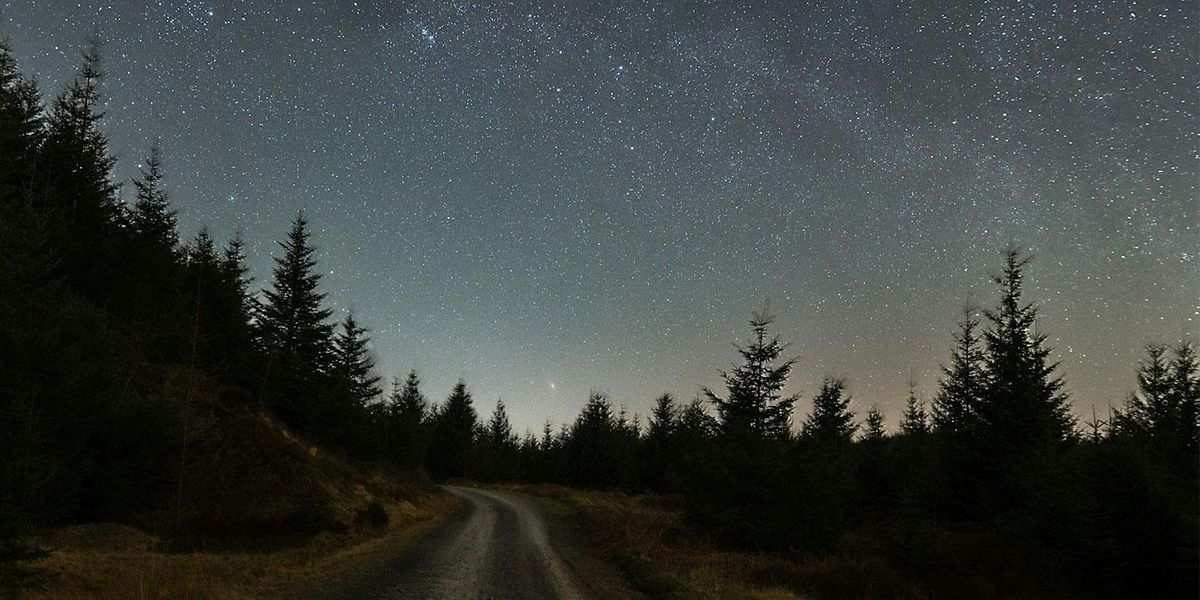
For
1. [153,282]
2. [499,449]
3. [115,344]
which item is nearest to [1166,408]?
[115,344]

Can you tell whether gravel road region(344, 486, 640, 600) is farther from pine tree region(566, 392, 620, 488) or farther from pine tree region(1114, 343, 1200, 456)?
pine tree region(566, 392, 620, 488)

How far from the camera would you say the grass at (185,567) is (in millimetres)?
10047

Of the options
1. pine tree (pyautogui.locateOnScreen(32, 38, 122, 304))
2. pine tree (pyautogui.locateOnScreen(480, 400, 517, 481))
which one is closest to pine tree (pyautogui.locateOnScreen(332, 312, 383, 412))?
pine tree (pyautogui.locateOnScreen(32, 38, 122, 304))

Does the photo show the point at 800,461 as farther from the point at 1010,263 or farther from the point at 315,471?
the point at 315,471

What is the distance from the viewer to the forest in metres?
13.3

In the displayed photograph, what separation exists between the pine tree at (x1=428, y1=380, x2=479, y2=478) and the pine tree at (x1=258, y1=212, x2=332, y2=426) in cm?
3271

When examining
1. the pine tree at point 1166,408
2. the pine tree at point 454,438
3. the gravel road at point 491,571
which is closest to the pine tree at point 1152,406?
the pine tree at point 1166,408

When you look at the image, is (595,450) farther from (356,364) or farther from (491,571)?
(491,571)

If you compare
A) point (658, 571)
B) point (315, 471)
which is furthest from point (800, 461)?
point (315, 471)

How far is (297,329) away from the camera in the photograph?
143 feet

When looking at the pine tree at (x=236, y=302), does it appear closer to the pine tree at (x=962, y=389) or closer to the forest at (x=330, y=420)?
the forest at (x=330, y=420)

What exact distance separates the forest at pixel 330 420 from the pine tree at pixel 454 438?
26.7m

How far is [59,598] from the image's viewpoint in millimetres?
9234

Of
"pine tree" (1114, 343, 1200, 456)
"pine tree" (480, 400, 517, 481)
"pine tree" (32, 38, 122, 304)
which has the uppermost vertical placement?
"pine tree" (32, 38, 122, 304)
